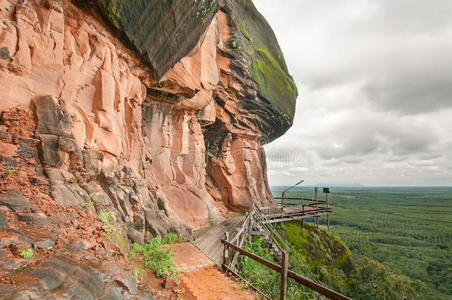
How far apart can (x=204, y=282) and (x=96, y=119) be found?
17.3 feet

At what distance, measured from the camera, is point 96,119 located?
6020mm

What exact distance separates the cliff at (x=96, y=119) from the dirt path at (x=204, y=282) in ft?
5.35

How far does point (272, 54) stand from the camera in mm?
20672

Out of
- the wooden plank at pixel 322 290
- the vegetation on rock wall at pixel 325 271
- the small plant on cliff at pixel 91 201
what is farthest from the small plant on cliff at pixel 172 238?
the wooden plank at pixel 322 290

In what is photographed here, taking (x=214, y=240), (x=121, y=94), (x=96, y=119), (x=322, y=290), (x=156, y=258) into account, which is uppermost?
(x=121, y=94)

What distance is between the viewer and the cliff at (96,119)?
3549 millimetres

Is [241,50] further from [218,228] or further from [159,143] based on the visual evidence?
[218,228]

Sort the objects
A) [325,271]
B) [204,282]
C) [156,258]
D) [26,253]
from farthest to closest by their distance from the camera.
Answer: [325,271] < [156,258] < [204,282] < [26,253]

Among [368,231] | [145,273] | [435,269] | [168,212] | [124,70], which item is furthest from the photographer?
[368,231]

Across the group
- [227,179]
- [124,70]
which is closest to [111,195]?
[124,70]

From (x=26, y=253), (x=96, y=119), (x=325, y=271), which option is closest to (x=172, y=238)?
(x=96, y=119)

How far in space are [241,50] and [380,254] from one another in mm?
34850

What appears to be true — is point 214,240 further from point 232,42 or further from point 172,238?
point 232,42

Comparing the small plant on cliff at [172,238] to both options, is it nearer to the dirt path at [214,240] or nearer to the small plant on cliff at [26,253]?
the dirt path at [214,240]
